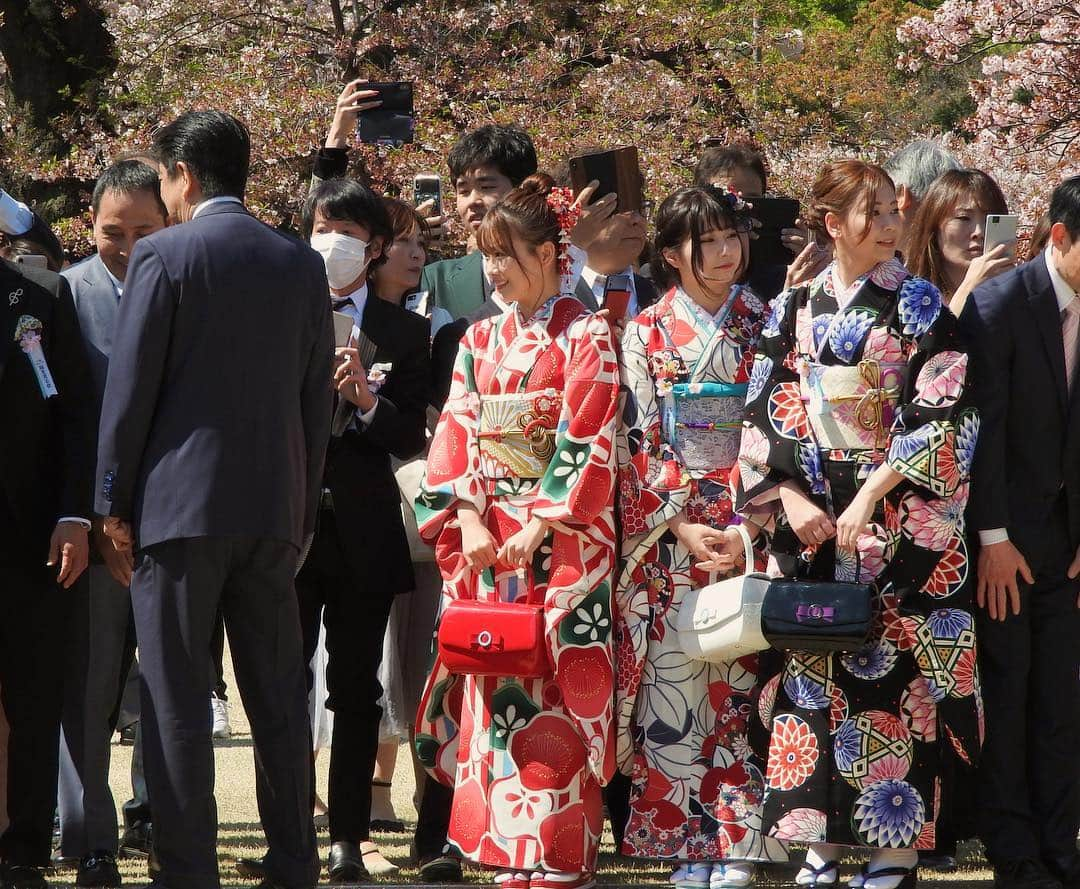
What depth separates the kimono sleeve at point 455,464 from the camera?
4531 millimetres

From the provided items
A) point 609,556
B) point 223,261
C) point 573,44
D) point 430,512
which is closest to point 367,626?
point 430,512

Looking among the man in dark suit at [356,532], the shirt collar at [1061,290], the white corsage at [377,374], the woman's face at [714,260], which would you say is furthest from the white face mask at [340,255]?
the shirt collar at [1061,290]

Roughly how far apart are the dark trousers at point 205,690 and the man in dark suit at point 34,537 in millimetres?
630

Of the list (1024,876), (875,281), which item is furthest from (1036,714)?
(875,281)

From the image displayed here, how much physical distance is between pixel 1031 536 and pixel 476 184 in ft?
7.99

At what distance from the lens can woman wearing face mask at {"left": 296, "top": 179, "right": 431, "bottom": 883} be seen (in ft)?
15.4

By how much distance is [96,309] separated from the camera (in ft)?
15.9

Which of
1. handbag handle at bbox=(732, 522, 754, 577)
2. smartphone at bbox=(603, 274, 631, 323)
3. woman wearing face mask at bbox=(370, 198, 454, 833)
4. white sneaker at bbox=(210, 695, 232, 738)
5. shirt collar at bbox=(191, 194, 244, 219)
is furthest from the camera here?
white sneaker at bbox=(210, 695, 232, 738)

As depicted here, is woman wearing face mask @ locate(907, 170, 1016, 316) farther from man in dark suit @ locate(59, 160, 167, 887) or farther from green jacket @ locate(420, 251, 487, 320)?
man in dark suit @ locate(59, 160, 167, 887)

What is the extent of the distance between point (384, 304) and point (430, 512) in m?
0.87

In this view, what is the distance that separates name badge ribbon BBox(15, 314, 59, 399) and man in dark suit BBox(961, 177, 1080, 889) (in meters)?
2.87

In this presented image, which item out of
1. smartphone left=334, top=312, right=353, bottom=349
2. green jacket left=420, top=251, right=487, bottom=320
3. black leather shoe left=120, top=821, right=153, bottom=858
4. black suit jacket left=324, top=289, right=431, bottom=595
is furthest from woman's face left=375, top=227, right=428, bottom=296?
black leather shoe left=120, top=821, right=153, bottom=858

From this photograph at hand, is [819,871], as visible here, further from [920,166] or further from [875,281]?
[920,166]

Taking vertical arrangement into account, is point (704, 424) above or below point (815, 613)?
above
